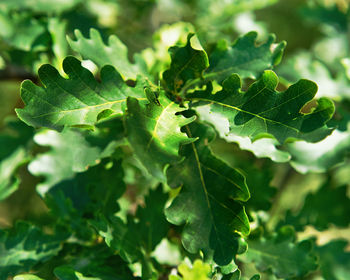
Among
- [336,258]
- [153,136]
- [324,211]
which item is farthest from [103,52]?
[336,258]

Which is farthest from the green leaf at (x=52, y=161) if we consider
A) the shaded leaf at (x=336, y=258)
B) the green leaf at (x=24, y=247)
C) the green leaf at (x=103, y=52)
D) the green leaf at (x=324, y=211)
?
the shaded leaf at (x=336, y=258)

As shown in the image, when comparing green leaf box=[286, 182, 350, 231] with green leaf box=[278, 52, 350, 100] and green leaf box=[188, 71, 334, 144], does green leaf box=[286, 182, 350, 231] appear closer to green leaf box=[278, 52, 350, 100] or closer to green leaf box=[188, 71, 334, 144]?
green leaf box=[278, 52, 350, 100]

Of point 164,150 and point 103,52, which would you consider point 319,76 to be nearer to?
point 103,52

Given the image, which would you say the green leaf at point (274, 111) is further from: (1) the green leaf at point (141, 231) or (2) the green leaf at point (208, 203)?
(1) the green leaf at point (141, 231)

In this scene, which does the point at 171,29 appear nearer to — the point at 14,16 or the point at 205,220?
the point at 14,16

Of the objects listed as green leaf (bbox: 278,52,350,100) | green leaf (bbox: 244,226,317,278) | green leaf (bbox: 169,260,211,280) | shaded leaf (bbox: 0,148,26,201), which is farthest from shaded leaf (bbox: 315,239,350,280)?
Answer: shaded leaf (bbox: 0,148,26,201)
